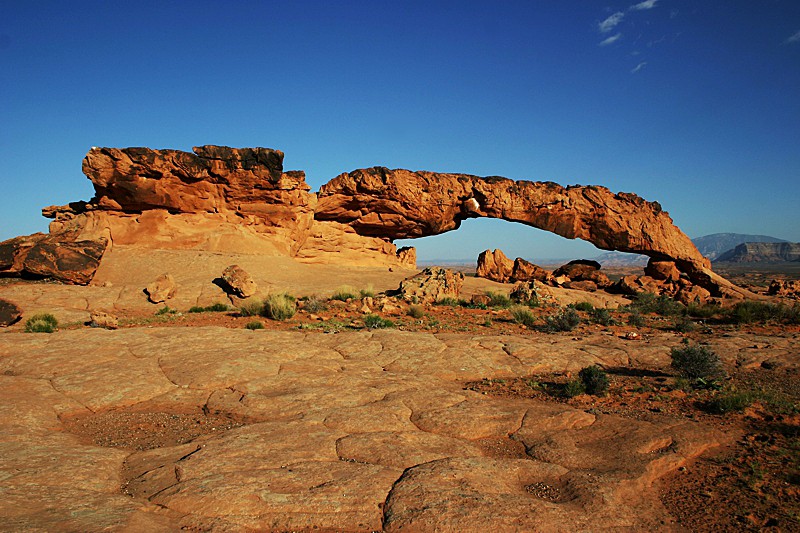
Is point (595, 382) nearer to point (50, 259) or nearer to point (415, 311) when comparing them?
point (415, 311)

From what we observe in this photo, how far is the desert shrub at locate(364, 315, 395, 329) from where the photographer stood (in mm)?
11962

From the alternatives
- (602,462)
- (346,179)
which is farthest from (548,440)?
(346,179)

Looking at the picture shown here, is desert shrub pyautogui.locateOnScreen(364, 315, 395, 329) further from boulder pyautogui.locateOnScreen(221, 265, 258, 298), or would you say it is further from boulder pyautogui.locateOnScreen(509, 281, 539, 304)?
boulder pyautogui.locateOnScreen(509, 281, 539, 304)

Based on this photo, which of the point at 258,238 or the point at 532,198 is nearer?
the point at 258,238

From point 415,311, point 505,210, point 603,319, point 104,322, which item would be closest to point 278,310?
point 415,311

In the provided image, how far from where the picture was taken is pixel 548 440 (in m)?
5.02

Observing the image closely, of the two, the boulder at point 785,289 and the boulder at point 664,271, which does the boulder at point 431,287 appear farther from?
the boulder at point 785,289

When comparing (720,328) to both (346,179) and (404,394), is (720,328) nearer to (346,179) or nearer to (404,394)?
(404,394)

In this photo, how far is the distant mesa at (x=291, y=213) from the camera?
18.6 meters

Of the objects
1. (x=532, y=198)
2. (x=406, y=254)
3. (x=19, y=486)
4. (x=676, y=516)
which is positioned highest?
(x=532, y=198)

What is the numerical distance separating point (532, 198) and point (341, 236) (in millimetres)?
11168

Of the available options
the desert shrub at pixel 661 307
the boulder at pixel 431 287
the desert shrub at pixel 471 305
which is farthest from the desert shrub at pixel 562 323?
the desert shrub at pixel 661 307

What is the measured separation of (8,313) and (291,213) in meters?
11.8

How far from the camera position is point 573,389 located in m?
6.73
